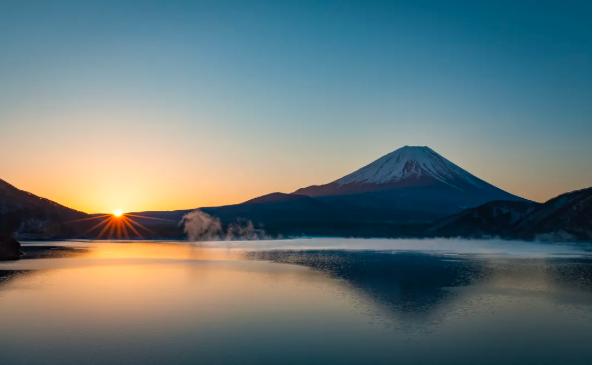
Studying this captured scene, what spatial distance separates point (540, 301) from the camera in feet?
120

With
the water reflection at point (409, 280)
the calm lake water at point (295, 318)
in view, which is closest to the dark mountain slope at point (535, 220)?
the water reflection at point (409, 280)

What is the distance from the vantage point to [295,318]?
29906 mm

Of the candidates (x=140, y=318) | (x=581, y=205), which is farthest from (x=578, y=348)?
(x=581, y=205)

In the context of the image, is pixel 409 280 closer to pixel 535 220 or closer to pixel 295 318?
pixel 295 318

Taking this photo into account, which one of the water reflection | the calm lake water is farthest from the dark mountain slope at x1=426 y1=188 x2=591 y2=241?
the calm lake water

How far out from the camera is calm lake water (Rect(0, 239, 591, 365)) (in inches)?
866

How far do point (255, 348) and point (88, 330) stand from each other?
8.74 m

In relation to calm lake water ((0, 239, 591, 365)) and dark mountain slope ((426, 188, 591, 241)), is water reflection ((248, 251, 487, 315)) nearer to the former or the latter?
calm lake water ((0, 239, 591, 365))

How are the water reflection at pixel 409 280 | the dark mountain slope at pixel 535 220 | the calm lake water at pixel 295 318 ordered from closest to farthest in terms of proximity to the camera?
the calm lake water at pixel 295 318 < the water reflection at pixel 409 280 < the dark mountain slope at pixel 535 220

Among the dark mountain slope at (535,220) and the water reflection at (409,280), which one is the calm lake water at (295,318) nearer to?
the water reflection at (409,280)

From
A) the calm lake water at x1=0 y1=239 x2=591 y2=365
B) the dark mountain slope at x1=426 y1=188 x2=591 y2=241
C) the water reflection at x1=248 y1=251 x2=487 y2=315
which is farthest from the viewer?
the dark mountain slope at x1=426 y1=188 x2=591 y2=241

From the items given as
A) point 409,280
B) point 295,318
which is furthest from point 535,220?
point 295,318

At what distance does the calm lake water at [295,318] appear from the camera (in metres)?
22.0

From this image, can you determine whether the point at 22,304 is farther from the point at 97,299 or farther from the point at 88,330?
the point at 88,330
